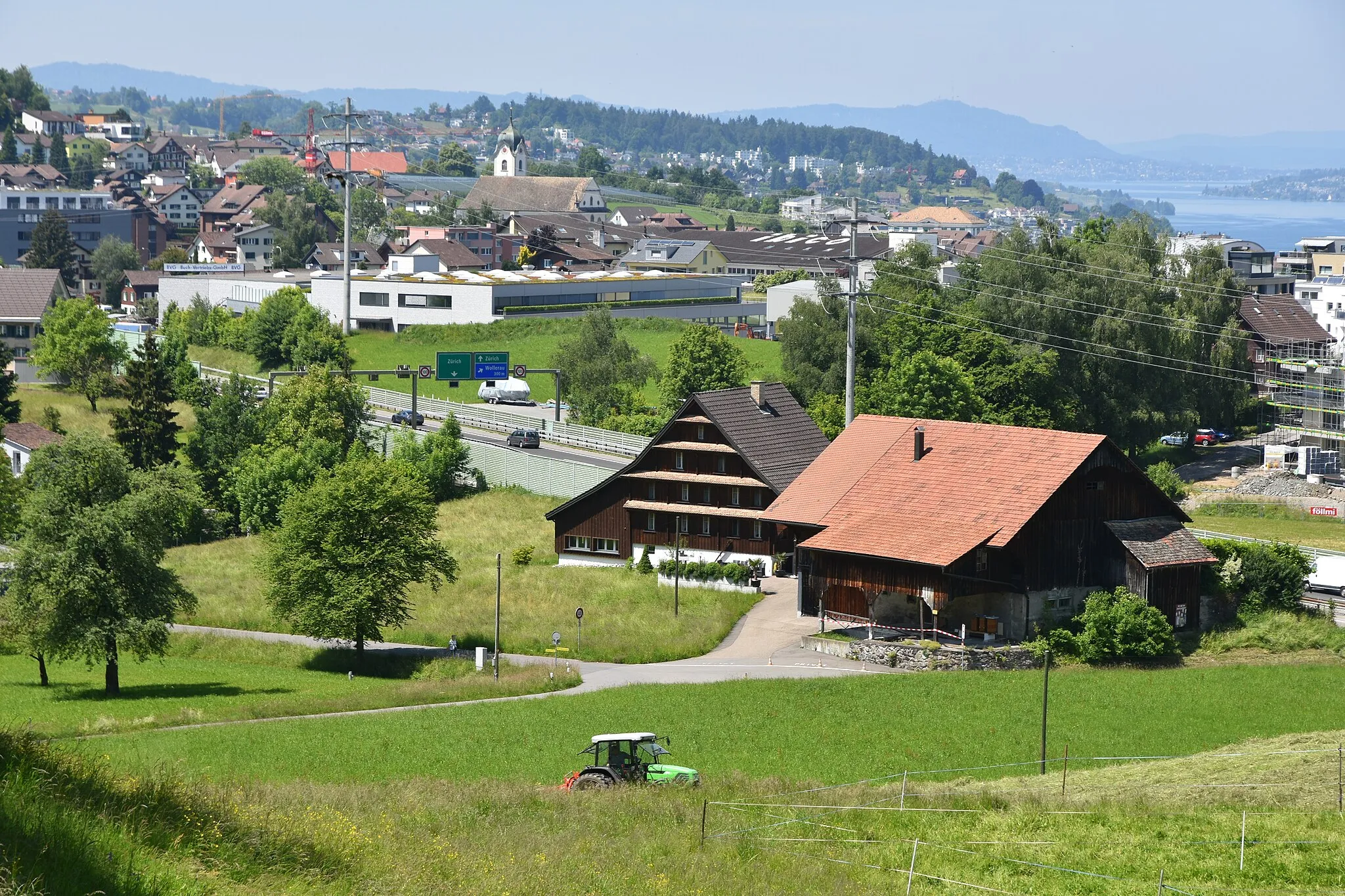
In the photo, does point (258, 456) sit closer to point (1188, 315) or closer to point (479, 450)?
point (479, 450)

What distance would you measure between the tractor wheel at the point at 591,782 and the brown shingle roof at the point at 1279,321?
308 ft

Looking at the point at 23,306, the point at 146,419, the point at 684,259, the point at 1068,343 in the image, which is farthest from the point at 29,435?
the point at 684,259

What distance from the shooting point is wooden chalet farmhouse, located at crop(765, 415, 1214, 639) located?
50.5 metres

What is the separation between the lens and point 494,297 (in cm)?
13388

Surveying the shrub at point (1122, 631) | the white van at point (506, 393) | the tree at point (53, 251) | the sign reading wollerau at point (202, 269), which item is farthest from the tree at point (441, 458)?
the tree at point (53, 251)

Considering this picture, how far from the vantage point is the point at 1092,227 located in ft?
369

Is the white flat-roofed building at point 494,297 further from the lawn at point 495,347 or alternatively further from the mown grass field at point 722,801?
the mown grass field at point 722,801

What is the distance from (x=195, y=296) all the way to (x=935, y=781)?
12048 centimetres

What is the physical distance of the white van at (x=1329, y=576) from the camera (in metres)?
58.9

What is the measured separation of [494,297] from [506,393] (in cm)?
2584

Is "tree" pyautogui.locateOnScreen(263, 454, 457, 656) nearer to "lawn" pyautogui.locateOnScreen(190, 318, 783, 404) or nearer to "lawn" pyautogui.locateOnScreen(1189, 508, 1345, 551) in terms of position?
"lawn" pyautogui.locateOnScreen(1189, 508, 1345, 551)

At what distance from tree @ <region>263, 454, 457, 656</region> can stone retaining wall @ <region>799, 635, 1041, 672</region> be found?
15628 millimetres

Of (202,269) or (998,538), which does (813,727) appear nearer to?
(998,538)

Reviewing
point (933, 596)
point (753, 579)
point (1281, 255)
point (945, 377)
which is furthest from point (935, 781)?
point (1281, 255)
